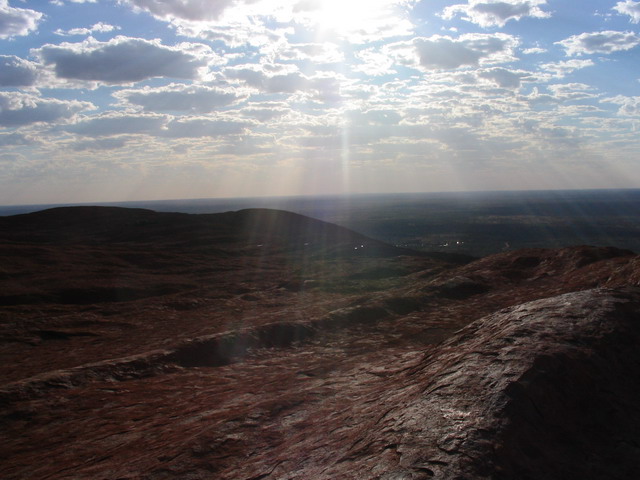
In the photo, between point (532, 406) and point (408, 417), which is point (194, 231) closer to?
point (408, 417)

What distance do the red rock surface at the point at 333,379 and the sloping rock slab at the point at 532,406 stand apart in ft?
0.06

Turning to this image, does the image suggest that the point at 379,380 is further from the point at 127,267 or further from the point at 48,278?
the point at 127,267

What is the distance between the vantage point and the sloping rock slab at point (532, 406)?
3.38m

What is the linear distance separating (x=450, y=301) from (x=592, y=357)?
367 inches

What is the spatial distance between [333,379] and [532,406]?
4037mm

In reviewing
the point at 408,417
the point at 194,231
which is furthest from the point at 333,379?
the point at 194,231

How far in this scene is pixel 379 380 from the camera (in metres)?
6.74

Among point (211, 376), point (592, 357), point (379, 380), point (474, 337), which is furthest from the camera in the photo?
point (211, 376)

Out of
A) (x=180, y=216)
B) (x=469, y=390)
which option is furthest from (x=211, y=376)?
(x=180, y=216)

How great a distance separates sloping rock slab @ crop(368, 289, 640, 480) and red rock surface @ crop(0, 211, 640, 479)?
2cm

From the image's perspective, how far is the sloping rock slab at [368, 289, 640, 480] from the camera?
3.38 meters

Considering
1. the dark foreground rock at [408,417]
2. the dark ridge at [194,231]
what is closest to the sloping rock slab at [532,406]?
the dark foreground rock at [408,417]

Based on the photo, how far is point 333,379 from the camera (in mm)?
7492

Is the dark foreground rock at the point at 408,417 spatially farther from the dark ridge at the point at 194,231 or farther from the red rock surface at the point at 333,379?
the dark ridge at the point at 194,231
